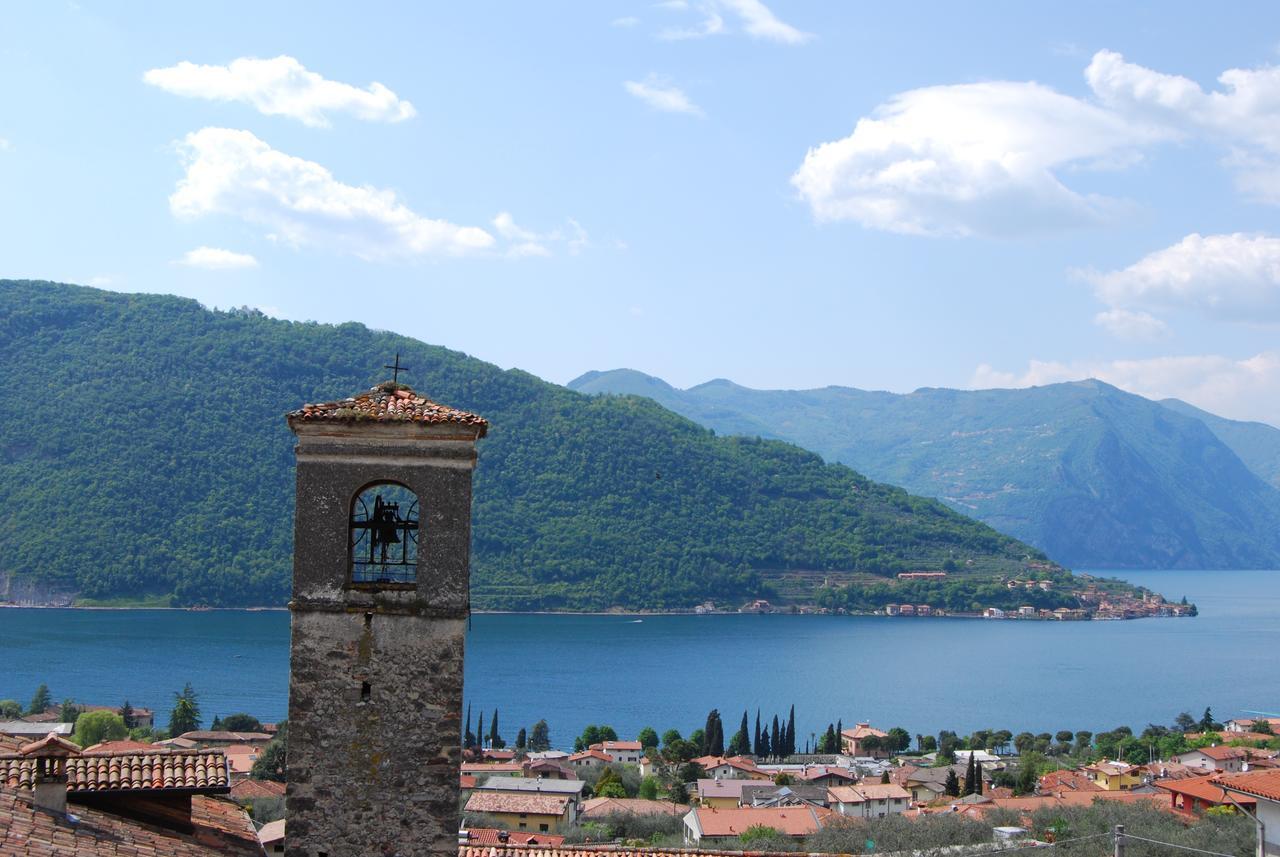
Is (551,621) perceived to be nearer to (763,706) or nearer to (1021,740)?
(763,706)

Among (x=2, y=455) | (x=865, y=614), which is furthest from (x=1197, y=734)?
(x=2, y=455)

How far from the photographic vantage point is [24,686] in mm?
99250

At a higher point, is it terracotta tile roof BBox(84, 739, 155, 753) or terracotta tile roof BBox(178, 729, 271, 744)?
terracotta tile roof BBox(84, 739, 155, 753)

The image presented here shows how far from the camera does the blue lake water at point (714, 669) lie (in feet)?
338

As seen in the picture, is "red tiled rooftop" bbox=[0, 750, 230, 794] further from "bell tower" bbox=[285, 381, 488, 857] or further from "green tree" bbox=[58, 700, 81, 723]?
"green tree" bbox=[58, 700, 81, 723]

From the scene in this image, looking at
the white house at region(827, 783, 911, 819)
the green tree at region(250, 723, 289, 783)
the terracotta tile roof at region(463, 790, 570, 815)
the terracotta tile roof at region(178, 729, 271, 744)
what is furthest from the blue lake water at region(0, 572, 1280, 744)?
the terracotta tile roof at region(463, 790, 570, 815)

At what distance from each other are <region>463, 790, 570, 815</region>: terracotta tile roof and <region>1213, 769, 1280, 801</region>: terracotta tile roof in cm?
2598

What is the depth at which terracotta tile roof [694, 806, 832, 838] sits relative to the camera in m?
40.3

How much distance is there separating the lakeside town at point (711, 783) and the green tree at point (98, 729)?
166 millimetres

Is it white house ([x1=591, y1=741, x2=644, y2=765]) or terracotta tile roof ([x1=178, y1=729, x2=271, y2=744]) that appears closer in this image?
terracotta tile roof ([x1=178, y1=729, x2=271, y2=744])

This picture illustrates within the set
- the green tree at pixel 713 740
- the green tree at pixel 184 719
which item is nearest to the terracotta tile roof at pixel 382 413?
the green tree at pixel 713 740

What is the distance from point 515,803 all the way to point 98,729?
3469 centimetres

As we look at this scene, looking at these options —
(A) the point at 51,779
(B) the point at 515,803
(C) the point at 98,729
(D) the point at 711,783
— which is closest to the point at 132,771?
(A) the point at 51,779

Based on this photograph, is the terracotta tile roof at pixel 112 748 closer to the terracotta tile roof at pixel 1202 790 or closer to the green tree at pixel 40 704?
the terracotta tile roof at pixel 1202 790
